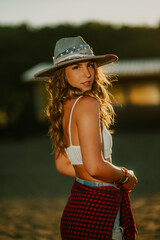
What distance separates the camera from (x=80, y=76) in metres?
1.87

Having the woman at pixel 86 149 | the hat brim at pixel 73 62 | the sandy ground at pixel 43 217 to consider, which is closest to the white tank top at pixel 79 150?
the woman at pixel 86 149

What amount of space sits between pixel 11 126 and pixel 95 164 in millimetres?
16459

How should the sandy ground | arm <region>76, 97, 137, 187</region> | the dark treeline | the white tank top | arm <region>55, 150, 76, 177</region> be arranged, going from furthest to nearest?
Answer: the dark treeline → the sandy ground → arm <region>55, 150, 76, 177</region> → the white tank top → arm <region>76, 97, 137, 187</region>

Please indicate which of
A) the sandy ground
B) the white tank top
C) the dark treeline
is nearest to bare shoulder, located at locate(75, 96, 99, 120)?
the white tank top

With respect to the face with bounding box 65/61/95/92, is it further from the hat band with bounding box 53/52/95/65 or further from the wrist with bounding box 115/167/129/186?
the wrist with bounding box 115/167/129/186

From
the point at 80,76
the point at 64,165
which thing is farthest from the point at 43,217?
the point at 80,76

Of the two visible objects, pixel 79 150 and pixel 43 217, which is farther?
pixel 43 217

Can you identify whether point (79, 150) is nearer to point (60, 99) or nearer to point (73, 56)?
point (60, 99)

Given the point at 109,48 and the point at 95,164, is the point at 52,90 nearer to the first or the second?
the point at 95,164

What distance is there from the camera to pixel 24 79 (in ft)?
67.7

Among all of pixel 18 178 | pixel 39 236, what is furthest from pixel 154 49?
pixel 39 236

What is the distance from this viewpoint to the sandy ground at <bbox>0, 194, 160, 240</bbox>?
4.17m

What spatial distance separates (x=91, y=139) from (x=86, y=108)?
0.16 m

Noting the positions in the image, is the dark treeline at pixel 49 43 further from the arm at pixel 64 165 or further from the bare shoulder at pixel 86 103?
the bare shoulder at pixel 86 103
